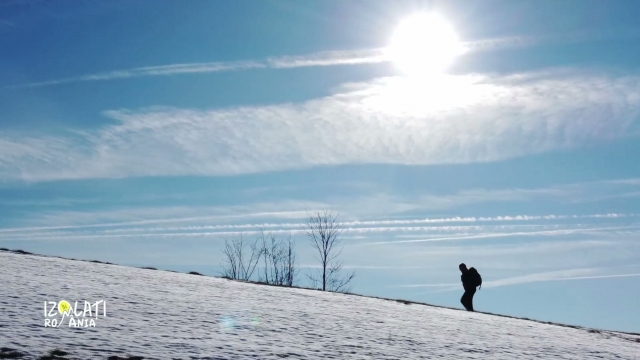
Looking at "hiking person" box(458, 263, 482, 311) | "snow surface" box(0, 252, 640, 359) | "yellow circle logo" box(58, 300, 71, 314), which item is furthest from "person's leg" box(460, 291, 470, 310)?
"yellow circle logo" box(58, 300, 71, 314)

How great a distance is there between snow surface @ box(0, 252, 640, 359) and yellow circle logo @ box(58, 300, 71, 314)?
0.44 m

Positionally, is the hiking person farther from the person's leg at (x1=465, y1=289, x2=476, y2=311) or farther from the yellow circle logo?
the yellow circle logo

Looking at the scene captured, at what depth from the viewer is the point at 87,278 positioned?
65.5 ft

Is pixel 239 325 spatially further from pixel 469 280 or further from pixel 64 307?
pixel 469 280

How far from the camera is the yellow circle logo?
14.0m

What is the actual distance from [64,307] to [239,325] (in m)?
4.37

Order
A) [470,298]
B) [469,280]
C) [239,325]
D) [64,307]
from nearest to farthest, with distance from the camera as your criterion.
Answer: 1. [64,307]
2. [239,325]
3. [469,280]
4. [470,298]

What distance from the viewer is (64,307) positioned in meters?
14.4

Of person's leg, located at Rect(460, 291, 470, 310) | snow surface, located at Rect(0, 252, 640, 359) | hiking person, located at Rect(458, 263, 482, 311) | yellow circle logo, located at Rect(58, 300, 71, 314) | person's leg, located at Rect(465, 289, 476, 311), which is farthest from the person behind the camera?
person's leg, located at Rect(460, 291, 470, 310)

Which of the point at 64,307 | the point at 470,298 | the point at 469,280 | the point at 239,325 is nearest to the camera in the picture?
the point at 64,307

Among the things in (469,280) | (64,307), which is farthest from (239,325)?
(469,280)

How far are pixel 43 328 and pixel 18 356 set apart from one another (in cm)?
228

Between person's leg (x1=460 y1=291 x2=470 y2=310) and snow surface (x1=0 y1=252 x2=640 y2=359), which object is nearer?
snow surface (x1=0 y1=252 x2=640 y2=359)

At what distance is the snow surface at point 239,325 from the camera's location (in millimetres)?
12234
